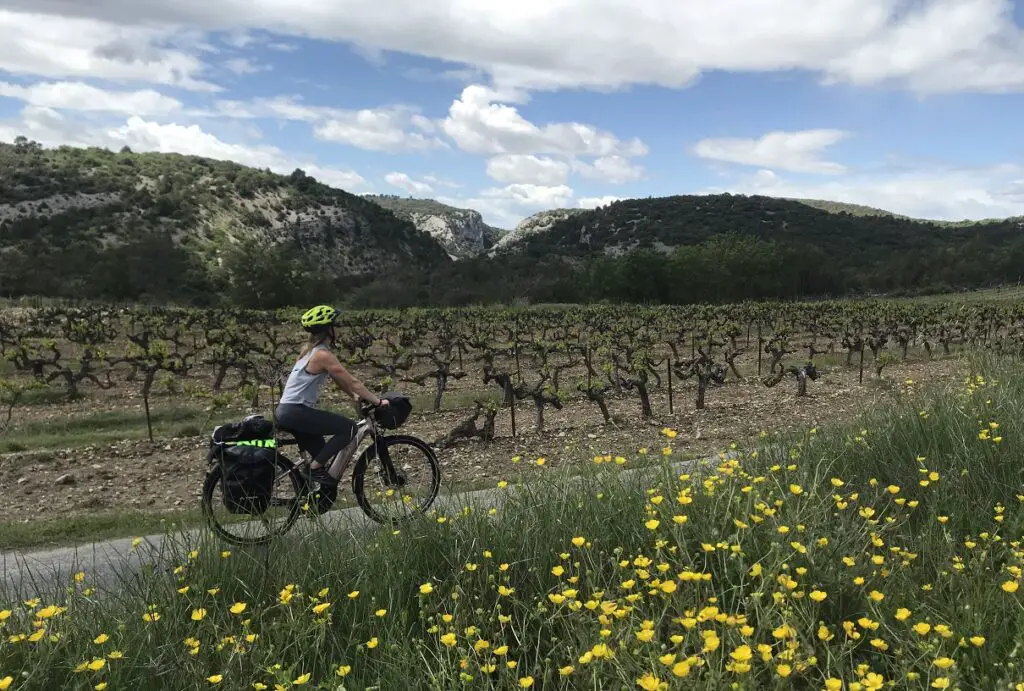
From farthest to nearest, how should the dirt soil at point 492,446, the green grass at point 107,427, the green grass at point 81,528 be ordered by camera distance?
the green grass at point 107,427 < the dirt soil at point 492,446 < the green grass at point 81,528

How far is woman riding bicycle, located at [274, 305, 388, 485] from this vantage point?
5.66 m

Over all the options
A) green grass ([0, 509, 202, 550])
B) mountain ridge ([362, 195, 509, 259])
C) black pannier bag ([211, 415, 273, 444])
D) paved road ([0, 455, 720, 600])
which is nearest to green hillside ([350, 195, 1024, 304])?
green grass ([0, 509, 202, 550])

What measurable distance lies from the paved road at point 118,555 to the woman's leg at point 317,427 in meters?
0.57

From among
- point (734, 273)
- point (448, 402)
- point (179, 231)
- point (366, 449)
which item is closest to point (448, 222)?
point (179, 231)

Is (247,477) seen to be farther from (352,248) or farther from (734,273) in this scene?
(352,248)

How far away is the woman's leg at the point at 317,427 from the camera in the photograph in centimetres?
577

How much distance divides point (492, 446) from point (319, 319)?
478cm

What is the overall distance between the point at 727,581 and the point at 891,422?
10.7 ft

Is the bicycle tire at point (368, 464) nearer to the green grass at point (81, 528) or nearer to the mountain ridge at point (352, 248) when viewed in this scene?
the green grass at point (81, 528)

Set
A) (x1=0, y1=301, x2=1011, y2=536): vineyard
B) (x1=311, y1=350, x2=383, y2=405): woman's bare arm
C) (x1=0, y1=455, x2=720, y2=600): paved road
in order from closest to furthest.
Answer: (x1=0, y1=455, x2=720, y2=600): paved road → (x1=311, y1=350, x2=383, y2=405): woman's bare arm → (x1=0, y1=301, x2=1011, y2=536): vineyard

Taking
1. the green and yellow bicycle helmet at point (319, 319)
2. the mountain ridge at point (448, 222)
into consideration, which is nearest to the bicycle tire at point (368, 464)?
the green and yellow bicycle helmet at point (319, 319)

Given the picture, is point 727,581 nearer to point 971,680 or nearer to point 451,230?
point 971,680

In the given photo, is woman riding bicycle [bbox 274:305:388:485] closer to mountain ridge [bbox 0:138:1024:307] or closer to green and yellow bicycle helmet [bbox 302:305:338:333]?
green and yellow bicycle helmet [bbox 302:305:338:333]

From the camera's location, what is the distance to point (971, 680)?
250 cm
